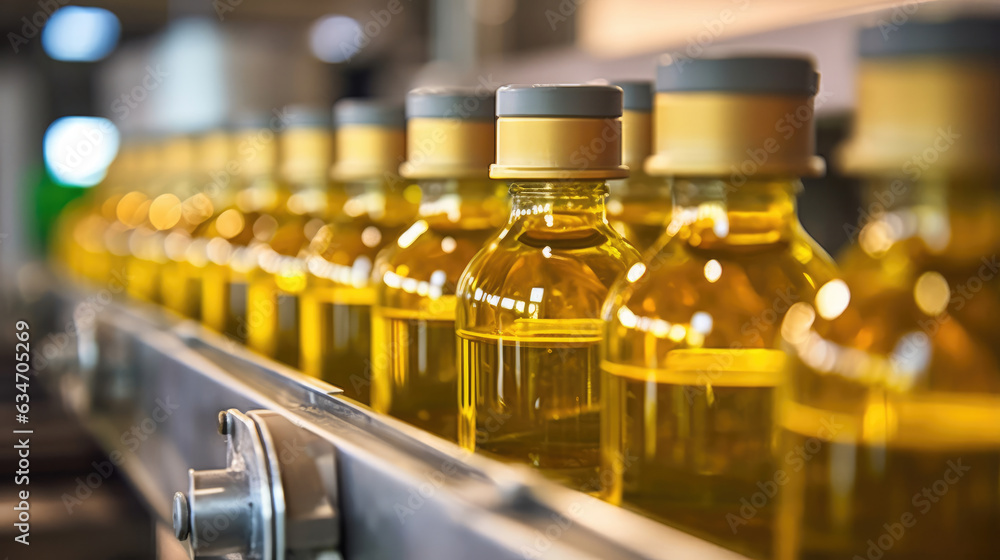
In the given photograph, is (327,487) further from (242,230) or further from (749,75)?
(242,230)

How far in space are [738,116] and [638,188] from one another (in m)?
0.23

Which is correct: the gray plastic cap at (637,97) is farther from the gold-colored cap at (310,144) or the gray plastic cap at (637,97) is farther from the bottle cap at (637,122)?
the gold-colored cap at (310,144)

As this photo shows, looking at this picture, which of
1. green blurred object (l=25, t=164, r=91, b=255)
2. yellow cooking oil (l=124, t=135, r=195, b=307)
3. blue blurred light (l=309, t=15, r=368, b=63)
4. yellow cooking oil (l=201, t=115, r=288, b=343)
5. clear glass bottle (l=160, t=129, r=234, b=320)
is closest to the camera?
yellow cooking oil (l=201, t=115, r=288, b=343)

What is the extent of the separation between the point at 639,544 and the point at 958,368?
0.11 metres

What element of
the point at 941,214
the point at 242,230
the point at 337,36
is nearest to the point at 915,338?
the point at 941,214

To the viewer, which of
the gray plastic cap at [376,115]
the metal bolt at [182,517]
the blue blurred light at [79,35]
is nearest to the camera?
the metal bolt at [182,517]

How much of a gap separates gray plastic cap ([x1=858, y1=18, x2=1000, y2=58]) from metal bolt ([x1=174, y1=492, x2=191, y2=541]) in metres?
0.40

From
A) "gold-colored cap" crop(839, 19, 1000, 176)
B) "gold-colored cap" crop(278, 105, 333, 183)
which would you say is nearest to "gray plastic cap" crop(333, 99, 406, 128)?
"gold-colored cap" crop(278, 105, 333, 183)

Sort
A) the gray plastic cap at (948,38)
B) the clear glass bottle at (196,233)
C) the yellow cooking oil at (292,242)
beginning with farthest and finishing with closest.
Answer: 1. the clear glass bottle at (196,233)
2. the yellow cooking oil at (292,242)
3. the gray plastic cap at (948,38)

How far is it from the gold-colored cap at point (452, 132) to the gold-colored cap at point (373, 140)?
0.37 feet

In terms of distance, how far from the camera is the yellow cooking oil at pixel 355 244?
0.69m

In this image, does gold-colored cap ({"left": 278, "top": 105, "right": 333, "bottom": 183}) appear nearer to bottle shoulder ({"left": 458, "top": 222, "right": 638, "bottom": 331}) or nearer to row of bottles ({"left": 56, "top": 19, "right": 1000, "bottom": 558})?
row of bottles ({"left": 56, "top": 19, "right": 1000, "bottom": 558})

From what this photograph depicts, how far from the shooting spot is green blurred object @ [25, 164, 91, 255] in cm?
251

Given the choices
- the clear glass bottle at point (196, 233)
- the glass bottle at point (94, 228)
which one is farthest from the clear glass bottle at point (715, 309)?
the glass bottle at point (94, 228)
